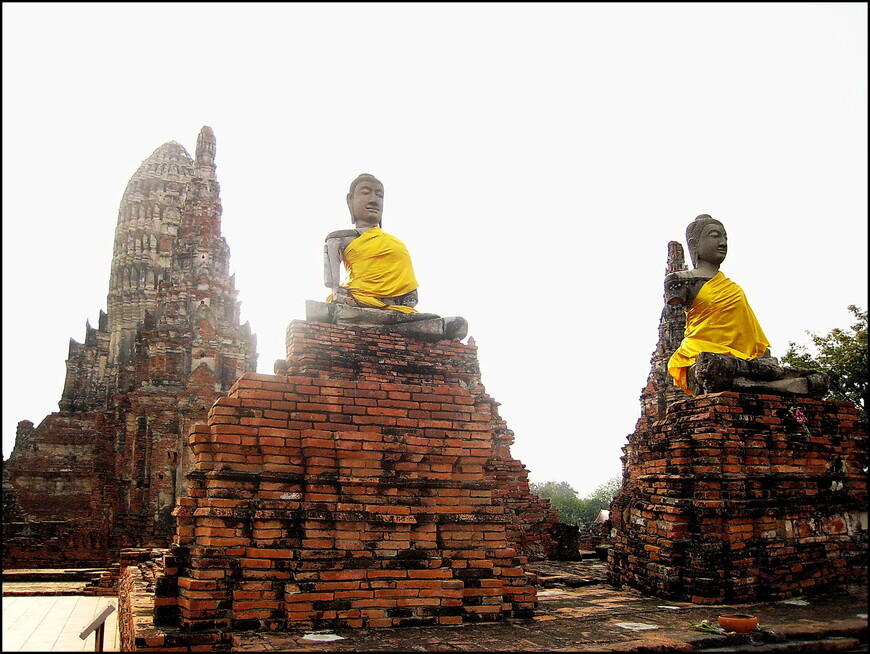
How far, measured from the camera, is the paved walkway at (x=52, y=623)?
8266mm

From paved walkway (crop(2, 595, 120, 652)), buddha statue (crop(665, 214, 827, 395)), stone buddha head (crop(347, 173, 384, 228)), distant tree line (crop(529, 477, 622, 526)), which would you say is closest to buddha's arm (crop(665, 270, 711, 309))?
buddha statue (crop(665, 214, 827, 395))

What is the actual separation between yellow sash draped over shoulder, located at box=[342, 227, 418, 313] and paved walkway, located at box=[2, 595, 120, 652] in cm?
431

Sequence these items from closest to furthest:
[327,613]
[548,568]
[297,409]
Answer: [327,613] → [297,409] → [548,568]

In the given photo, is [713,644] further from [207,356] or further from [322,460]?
[207,356]

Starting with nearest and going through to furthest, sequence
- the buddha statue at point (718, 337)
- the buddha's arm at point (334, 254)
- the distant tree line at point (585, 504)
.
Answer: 1. the buddha's arm at point (334, 254)
2. the buddha statue at point (718, 337)
3. the distant tree line at point (585, 504)

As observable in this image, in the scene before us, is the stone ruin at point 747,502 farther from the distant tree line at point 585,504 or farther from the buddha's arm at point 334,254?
the distant tree line at point 585,504

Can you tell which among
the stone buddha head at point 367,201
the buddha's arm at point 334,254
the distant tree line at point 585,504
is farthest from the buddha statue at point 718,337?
the distant tree line at point 585,504

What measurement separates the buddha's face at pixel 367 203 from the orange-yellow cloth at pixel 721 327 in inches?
133

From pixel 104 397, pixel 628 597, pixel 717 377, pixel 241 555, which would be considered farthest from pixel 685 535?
pixel 104 397

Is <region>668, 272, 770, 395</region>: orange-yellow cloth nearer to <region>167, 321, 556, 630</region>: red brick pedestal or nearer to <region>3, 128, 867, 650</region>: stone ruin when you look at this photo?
<region>3, 128, 867, 650</region>: stone ruin

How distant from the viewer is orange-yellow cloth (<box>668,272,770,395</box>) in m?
7.46

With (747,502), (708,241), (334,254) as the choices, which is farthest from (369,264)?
(747,502)

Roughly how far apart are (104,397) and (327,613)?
106ft

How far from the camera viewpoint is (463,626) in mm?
5598
